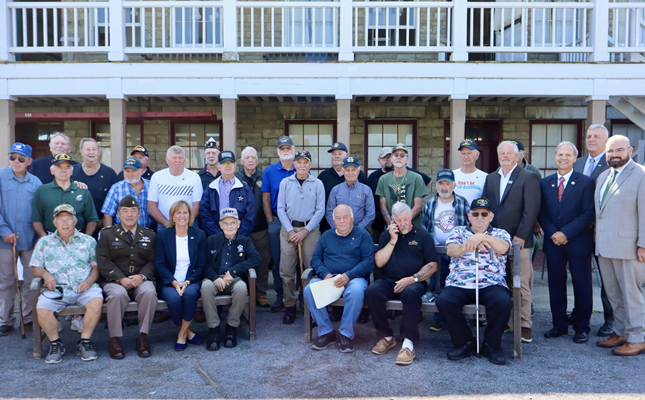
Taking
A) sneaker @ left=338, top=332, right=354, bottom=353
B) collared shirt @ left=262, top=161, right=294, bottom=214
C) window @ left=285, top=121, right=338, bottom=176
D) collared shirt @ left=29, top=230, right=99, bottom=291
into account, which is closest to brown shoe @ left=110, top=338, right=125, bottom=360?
collared shirt @ left=29, top=230, right=99, bottom=291

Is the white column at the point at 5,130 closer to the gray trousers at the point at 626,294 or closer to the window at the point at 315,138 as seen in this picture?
the window at the point at 315,138

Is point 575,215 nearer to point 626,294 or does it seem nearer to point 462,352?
point 626,294

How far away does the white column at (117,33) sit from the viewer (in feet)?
25.8

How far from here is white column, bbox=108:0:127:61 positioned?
785 centimetres

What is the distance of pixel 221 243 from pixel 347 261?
126cm

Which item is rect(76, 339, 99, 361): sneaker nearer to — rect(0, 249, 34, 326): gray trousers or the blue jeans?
rect(0, 249, 34, 326): gray trousers

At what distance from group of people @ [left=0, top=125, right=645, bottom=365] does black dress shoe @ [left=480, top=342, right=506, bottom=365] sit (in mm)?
13

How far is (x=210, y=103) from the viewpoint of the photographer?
10.3m

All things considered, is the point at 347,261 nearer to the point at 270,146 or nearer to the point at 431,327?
the point at 431,327

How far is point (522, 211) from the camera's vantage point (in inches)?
189

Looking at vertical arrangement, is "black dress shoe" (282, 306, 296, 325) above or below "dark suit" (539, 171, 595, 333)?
below

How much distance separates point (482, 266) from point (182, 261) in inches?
109

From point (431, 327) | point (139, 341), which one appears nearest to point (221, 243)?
point (139, 341)

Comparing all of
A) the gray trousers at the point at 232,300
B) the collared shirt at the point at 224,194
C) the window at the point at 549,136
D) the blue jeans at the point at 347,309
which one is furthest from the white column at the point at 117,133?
the window at the point at 549,136
